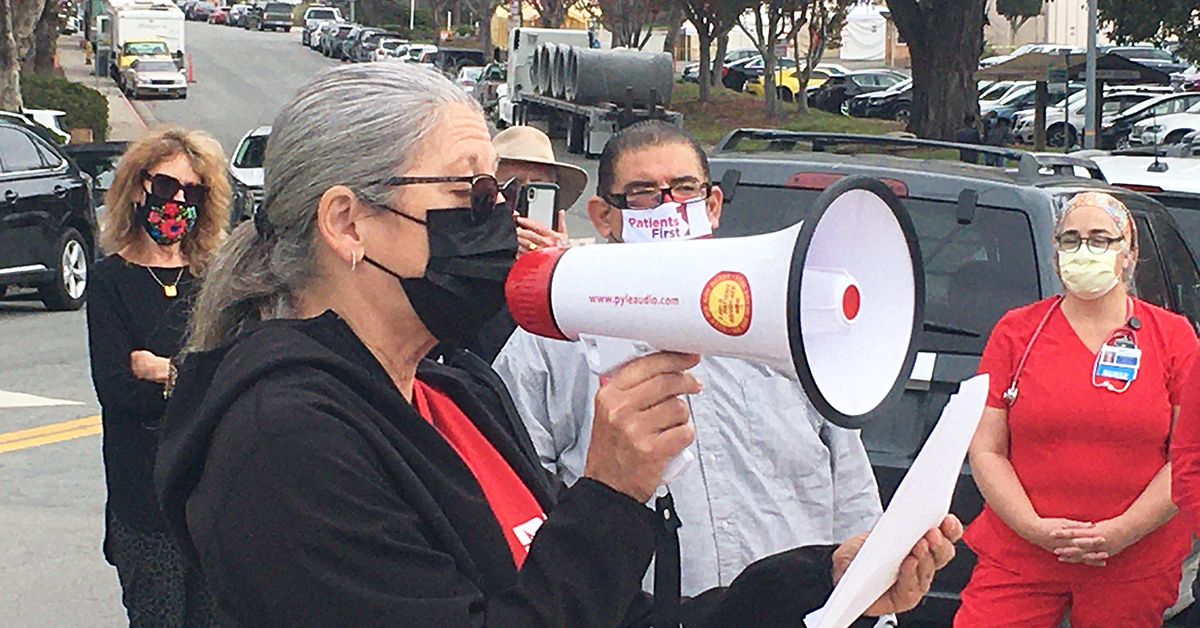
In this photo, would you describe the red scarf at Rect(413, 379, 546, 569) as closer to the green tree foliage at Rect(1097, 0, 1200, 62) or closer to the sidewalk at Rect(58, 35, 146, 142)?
the sidewalk at Rect(58, 35, 146, 142)

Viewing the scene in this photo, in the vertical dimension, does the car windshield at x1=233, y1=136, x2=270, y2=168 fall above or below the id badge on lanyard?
below

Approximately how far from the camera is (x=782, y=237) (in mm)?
Result: 1886

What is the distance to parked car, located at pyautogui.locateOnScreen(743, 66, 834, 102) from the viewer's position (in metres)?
53.4

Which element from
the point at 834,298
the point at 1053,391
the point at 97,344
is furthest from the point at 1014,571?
the point at 834,298

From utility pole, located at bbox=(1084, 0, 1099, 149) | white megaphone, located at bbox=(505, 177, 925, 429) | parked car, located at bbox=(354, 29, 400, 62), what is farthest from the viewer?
parked car, located at bbox=(354, 29, 400, 62)

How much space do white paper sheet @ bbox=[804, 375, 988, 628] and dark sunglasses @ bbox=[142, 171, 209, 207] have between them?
3.33 metres

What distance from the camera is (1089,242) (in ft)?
15.7

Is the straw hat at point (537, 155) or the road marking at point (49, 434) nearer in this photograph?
the straw hat at point (537, 155)

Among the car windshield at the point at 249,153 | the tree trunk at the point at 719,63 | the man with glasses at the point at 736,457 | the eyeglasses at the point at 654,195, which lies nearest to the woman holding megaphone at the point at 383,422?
the man with glasses at the point at 736,457

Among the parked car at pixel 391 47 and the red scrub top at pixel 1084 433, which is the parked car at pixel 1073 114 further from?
the red scrub top at pixel 1084 433

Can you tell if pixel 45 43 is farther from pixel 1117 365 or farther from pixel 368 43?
pixel 1117 365

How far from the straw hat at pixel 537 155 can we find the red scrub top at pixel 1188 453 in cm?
196

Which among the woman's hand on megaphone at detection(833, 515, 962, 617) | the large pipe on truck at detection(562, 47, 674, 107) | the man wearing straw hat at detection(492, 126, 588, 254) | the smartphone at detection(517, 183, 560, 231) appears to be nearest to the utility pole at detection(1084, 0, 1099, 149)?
the large pipe on truck at detection(562, 47, 674, 107)

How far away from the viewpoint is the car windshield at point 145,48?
166ft
